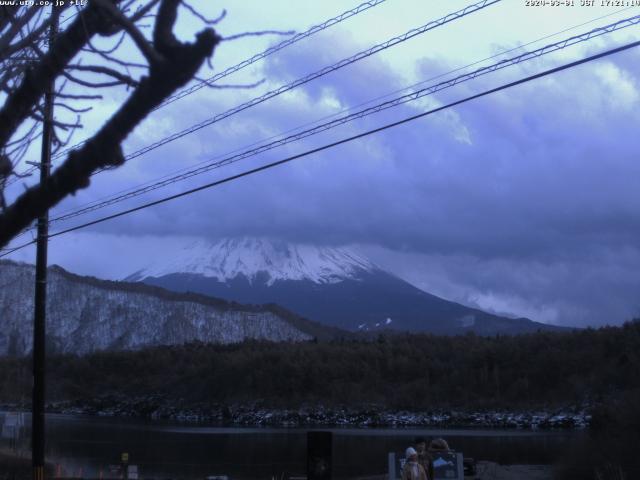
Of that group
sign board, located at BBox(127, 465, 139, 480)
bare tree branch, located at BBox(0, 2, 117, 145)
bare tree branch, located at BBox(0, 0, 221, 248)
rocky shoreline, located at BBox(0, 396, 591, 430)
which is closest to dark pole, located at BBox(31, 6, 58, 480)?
sign board, located at BBox(127, 465, 139, 480)

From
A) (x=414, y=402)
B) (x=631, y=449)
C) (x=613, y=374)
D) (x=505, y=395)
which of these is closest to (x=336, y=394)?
(x=414, y=402)

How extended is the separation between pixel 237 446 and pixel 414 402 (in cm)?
4753

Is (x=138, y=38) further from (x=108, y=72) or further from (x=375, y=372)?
(x=375, y=372)

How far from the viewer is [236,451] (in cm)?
4791

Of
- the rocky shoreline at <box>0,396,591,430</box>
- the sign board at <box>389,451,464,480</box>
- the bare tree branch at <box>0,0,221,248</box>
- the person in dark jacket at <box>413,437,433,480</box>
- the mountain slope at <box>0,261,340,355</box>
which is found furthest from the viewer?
the mountain slope at <box>0,261,340,355</box>

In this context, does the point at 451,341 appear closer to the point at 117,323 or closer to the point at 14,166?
the point at 117,323

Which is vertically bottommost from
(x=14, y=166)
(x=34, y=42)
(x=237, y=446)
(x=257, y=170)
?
(x=237, y=446)

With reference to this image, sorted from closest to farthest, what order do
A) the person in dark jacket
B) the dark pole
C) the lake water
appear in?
the person in dark jacket → the dark pole → the lake water

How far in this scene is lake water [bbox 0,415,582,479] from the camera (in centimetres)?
3678

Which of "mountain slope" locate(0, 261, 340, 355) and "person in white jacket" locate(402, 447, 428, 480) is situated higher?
"mountain slope" locate(0, 261, 340, 355)

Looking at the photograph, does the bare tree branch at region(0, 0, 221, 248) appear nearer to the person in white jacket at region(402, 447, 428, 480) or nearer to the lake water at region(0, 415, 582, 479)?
the person in white jacket at region(402, 447, 428, 480)

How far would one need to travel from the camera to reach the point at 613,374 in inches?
3310

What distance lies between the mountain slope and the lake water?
75.5m

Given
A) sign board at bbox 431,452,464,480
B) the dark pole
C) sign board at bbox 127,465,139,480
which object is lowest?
sign board at bbox 127,465,139,480
